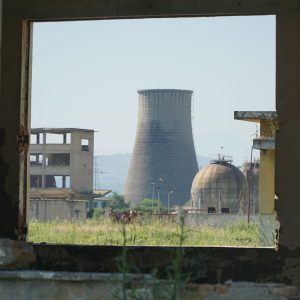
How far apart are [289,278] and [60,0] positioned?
10.6ft

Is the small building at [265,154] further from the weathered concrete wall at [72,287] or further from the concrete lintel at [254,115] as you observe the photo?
the weathered concrete wall at [72,287]

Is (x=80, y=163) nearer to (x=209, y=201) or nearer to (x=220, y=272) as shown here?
(x=209, y=201)

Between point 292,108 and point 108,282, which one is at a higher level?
point 292,108

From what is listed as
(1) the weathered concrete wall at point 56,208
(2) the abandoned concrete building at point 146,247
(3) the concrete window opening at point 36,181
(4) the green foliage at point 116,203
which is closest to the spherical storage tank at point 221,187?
(1) the weathered concrete wall at point 56,208

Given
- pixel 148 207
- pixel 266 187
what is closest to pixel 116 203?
pixel 148 207

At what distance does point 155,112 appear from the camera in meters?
93.6

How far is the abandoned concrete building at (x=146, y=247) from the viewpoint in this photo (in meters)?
7.42

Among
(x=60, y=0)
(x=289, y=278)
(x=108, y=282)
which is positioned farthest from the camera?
(x=60, y=0)

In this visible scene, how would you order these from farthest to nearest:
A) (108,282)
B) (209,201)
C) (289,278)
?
(209,201) → (289,278) → (108,282)

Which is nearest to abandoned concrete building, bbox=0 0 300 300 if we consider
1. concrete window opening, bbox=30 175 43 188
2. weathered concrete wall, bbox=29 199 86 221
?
weathered concrete wall, bbox=29 199 86 221

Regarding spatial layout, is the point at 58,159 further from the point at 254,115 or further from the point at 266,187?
the point at 266,187

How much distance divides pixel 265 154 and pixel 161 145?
279ft

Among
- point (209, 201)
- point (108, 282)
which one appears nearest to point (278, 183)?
point (108, 282)

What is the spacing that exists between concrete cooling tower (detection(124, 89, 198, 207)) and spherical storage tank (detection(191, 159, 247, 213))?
38382 mm
